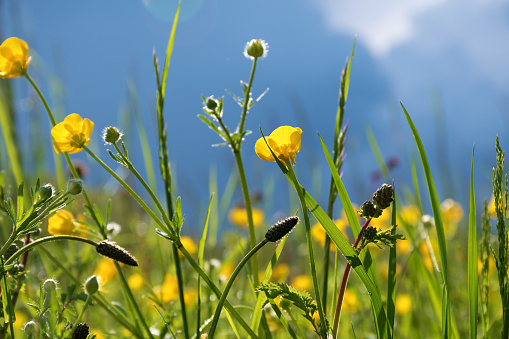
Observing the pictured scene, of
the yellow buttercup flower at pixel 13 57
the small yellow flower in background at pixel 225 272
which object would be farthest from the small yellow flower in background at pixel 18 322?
the yellow buttercup flower at pixel 13 57

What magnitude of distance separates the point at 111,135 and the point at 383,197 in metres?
0.51

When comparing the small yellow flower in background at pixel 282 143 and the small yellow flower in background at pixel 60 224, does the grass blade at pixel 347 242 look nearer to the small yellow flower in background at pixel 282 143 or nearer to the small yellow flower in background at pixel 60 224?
the small yellow flower in background at pixel 282 143

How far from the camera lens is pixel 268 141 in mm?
835

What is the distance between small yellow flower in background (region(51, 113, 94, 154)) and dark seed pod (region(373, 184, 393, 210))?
0.55 meters

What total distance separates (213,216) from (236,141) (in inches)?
36.6

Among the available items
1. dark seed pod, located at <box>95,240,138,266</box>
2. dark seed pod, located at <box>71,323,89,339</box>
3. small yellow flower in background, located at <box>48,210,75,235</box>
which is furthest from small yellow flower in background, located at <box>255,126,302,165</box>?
small yellow flower in background, located at <box>48,210,75,235</box>

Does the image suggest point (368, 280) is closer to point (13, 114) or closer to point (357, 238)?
point (357, 238)

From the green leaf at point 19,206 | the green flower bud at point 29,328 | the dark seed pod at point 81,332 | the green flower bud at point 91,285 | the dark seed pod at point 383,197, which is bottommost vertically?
the green flower bud at point 29,328

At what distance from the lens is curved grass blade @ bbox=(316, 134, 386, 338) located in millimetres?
760

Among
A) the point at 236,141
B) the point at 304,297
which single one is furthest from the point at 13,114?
the point at 304,297

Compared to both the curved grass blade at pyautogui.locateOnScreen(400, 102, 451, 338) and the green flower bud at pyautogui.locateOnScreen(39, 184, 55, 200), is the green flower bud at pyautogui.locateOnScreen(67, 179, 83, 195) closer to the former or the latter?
the green flower bud at pyautogui.locateOnScreen(39, 184, 55, 200)

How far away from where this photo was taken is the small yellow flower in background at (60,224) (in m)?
1.14

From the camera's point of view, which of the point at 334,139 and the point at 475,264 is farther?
the point at 334,139

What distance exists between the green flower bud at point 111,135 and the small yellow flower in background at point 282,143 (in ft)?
0.92
